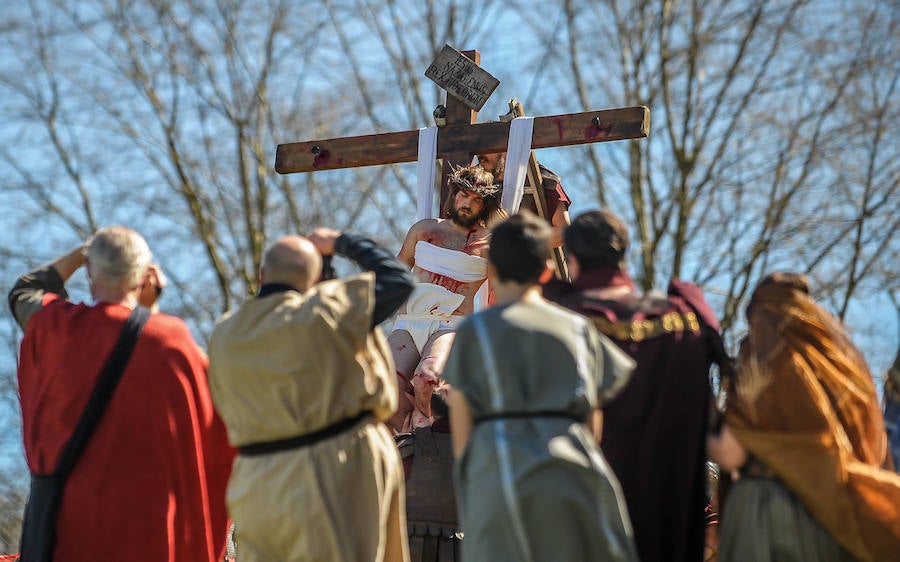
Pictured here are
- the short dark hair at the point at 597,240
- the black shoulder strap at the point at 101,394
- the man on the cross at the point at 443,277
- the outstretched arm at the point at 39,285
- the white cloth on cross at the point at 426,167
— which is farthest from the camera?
the white cloth on cross at the point at 426,167

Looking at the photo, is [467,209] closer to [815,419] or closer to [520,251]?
[520,251]

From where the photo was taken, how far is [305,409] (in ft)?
16.6

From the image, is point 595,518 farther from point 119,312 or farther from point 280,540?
point 119,312

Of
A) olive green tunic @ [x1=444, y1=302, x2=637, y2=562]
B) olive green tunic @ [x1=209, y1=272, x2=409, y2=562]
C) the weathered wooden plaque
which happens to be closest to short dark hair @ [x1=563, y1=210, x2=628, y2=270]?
olive green tunic @ [x1=444, y1=302, x2=637, y2=562]

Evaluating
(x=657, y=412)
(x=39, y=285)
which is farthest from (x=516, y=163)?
(x=657, y=412)

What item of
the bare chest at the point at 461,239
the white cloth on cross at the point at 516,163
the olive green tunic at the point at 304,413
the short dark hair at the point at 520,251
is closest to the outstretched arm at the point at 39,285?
the olive green tunic at the point at 304,413

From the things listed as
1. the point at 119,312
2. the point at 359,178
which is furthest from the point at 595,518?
the point at 359,178

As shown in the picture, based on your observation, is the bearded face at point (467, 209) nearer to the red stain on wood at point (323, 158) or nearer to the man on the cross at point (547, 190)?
the man on the cross at point (547, 190)

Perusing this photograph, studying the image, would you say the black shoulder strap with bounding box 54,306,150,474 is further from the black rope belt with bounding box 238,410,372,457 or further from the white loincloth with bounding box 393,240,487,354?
the white loincloth with bounding box 393,240,487,354

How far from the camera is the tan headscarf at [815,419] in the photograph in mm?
4941

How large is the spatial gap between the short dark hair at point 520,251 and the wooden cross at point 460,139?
12.3ft

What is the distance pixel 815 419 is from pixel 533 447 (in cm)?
111

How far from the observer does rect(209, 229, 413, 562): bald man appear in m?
5.04

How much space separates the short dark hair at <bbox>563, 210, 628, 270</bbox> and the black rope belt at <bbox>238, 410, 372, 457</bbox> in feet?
3.41
